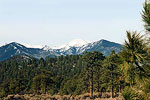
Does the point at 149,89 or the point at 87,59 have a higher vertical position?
the point at 87,59

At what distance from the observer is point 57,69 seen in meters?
174

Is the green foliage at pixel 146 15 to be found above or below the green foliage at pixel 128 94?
above

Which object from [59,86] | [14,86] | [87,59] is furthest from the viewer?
[59,86]

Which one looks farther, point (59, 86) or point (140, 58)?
point (59, 86)

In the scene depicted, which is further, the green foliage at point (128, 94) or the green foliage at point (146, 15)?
the green foliage at point (146, 15)

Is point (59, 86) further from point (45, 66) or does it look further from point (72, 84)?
point (45, 66)

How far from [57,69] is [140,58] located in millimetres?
170166

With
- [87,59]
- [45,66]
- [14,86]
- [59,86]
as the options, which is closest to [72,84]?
[59,86]

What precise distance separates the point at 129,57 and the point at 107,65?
3914cm

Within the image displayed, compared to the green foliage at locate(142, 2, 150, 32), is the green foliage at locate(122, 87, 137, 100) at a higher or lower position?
lower

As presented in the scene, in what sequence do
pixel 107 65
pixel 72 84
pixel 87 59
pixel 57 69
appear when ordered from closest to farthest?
1. pixel 107 65
2. pixel 87 59
3. pixel 72 84
4. pixel 57 69

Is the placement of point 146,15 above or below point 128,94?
above

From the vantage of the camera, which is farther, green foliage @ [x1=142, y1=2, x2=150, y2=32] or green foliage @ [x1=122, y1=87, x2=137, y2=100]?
green foliage @ [x1=142, y1=2, x2=150, y2=32]

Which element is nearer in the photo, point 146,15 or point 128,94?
point 128,94
